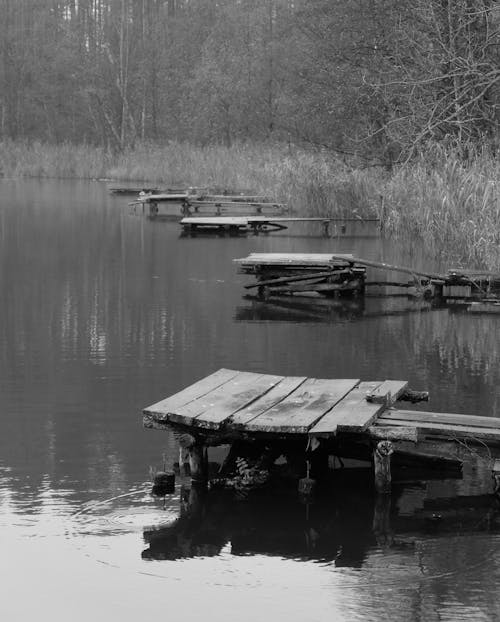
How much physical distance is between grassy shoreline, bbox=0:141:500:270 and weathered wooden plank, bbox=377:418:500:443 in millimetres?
9466

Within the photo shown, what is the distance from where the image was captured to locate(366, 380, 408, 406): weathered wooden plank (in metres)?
7.06

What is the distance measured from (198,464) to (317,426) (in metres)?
0.79

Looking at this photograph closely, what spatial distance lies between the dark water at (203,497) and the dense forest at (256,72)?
4470 mm

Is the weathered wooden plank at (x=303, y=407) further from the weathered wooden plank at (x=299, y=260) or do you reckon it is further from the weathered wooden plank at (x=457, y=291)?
the weathered wooden plank at (x=457, y=291)

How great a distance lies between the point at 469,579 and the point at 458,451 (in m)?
1.70

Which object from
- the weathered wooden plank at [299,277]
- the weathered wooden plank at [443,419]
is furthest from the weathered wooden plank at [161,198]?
the weathered wooden plank at [443,419]

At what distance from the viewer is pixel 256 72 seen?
153 ft

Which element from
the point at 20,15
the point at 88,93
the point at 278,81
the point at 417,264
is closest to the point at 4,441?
the point at 417,264

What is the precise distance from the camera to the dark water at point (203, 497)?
5383 millimetres

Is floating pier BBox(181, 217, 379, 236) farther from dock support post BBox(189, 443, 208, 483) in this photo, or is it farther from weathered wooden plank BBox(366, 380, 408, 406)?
dock support post BBox(189, 443, 208, 483)

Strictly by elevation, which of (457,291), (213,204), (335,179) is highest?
(335,179)

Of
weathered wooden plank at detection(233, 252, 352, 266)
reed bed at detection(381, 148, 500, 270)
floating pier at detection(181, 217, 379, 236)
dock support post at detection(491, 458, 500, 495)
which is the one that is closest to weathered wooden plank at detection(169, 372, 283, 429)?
dock support post at detection(491, 458, 500, 495)

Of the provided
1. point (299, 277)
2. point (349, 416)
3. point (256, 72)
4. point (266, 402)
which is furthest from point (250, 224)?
point (256, 72)

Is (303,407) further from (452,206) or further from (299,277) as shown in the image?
(452,206)
